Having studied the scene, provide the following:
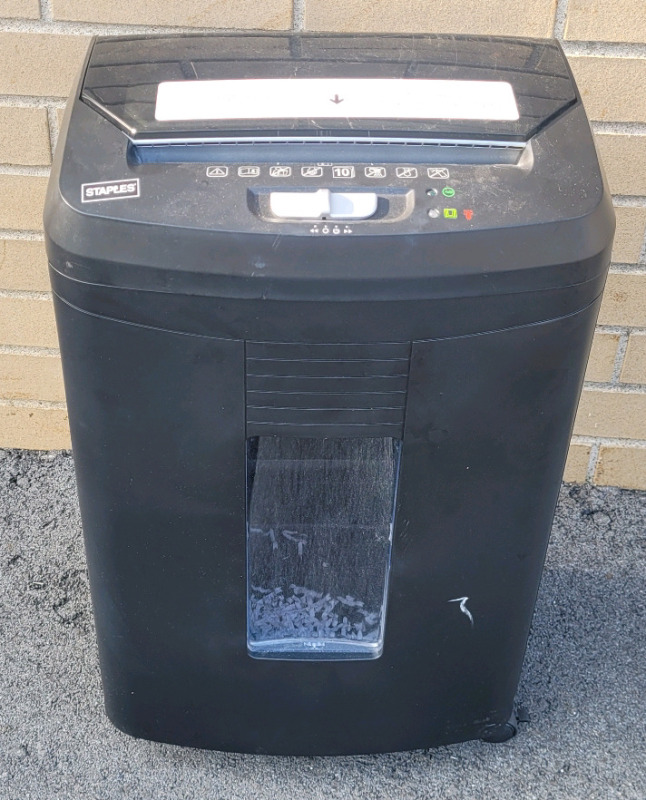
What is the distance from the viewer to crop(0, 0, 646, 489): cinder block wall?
178cm

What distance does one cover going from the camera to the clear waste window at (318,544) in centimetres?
147

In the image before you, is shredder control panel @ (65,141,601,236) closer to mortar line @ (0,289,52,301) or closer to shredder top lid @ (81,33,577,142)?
shredder top lid @ (81,33,577,142)

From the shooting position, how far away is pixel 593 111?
1855mm

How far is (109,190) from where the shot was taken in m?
1.18

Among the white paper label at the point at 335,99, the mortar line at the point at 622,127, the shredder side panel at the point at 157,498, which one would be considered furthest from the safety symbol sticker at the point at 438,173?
the mortar line at the point at 622,127

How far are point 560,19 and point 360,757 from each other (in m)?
1.42

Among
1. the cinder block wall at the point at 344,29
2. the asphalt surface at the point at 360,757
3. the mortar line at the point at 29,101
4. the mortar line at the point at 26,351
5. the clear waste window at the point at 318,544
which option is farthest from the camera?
the mortar line at the point at 26,351

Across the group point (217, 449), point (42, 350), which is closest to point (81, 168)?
point (217, 449)

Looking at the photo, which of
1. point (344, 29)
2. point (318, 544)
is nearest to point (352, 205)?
point (318, 544)

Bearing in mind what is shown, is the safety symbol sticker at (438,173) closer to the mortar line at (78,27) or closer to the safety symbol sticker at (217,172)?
the safety symbol sticker at (217,172)

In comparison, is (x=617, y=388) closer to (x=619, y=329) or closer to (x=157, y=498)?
(x=619, y=329)

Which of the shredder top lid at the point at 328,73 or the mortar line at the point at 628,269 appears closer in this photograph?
the shredder top lid at the point at 328,73

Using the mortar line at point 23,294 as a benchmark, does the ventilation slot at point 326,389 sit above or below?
above

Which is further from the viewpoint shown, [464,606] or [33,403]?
[33,403]
